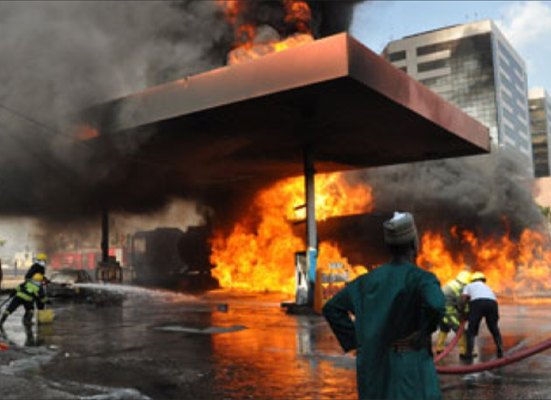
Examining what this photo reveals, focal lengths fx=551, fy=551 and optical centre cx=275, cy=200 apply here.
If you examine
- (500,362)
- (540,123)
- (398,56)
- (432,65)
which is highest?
(398,56)

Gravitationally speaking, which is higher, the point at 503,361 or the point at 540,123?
the point at 540,123

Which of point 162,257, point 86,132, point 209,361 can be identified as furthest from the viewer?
point 162,257

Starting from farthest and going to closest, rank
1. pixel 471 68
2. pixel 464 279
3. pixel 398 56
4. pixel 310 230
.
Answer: pixel 398 56, pixel 471 68, pixel 310 230, pixel 464 279

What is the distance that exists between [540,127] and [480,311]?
119358 mm

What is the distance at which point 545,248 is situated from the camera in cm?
2502

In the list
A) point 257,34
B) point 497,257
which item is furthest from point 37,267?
point 497,257

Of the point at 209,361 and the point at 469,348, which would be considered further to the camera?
the point at 469,348

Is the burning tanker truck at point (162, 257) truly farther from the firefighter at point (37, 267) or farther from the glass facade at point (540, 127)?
the glass facade at point (540, 127)

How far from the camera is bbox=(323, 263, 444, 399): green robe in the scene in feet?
8.34

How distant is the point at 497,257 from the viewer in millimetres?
24438

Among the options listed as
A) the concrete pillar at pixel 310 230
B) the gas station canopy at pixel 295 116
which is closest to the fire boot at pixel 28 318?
the gas station canopy at pixel 295 116

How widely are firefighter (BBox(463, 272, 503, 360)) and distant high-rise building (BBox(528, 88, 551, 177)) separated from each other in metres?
117

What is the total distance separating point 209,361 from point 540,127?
4767 inches

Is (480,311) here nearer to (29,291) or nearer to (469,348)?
(469,348)
